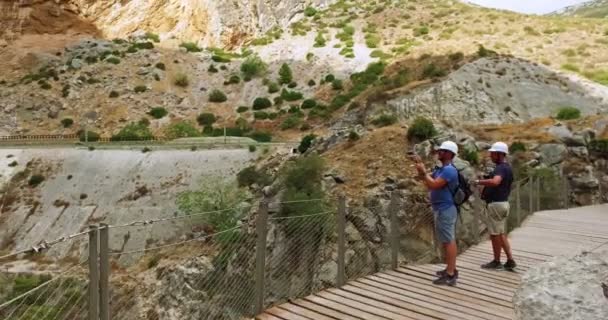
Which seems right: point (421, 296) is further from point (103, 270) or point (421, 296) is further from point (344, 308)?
point (103, 270)

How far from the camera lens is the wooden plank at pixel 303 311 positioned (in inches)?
226

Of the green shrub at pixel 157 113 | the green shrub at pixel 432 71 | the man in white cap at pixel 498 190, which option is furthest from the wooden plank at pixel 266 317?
the green shrub at pixel 157 113

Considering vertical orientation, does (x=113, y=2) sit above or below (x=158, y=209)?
above

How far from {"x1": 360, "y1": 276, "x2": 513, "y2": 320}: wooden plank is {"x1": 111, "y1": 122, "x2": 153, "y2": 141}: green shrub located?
2971cm

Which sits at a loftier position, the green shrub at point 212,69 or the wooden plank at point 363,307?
the green shrub at point 212,69

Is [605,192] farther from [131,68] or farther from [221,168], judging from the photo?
[131,68]

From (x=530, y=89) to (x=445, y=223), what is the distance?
24875 mm

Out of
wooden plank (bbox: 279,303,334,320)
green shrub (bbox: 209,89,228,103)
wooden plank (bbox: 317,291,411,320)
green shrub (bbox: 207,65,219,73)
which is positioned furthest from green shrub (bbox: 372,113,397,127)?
green shrub (bbox: 207,65,219,73)

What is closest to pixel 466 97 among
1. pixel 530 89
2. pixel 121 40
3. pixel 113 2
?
pixel 530 89

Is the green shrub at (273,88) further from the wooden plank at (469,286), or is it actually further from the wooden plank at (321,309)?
the wooden plank at (321,309)

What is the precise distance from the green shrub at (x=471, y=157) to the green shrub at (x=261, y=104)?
80.5ft

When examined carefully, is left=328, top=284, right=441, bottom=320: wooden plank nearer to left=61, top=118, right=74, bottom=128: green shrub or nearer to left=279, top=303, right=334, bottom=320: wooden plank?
left=279, top=303, right=334, bottom=320: wooden plank

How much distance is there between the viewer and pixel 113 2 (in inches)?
2061

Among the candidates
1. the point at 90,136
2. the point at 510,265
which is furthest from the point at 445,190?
the point at 90,136
